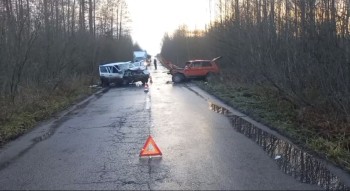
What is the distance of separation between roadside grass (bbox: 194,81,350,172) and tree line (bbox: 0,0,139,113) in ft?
28.3

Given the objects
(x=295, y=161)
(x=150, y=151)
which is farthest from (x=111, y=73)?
(x=295, y=161)

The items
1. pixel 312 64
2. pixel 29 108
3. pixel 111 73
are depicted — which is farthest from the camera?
pixel 111 73

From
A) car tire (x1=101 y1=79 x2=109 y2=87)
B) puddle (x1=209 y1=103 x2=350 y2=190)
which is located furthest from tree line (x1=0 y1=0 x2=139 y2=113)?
puddle (x1=209 y1=103 x2=350 y2=190)

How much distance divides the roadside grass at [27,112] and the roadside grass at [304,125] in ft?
22.6

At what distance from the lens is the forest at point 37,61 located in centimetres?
1488

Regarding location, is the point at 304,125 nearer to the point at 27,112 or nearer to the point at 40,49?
the point at 27,112

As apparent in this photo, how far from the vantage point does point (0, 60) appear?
14.9 metres

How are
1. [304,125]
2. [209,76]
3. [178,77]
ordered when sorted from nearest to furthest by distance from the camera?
[304,125] → [209,76] → [178,77]

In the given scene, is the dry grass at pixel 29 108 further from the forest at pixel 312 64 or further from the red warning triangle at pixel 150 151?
the forest at pixel 312 64

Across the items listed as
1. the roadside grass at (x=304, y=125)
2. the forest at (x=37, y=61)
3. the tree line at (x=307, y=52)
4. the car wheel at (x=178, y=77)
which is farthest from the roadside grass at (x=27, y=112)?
the car wheel at (x=178, y=77)

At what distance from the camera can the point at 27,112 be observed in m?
14.8

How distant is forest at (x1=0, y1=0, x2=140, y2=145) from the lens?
14875 millimetres

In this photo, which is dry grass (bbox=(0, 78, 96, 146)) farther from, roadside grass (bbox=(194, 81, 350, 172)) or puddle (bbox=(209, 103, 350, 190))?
roadside grass (bbox=(194, 81, 350, 172))

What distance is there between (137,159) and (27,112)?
26.8ft
